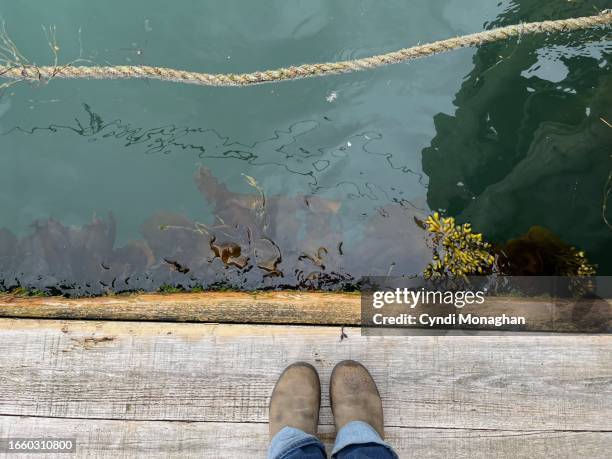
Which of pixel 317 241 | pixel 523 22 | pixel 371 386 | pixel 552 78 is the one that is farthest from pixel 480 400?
pixel 523 22

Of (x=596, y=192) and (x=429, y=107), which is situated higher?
(x=429, y=107)

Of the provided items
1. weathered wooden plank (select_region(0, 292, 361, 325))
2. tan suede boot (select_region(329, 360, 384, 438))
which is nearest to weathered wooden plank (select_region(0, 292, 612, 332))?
weathered wooden plank (select_region(0, 292, 361, 325))

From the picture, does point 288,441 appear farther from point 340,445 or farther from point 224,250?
point 224,250

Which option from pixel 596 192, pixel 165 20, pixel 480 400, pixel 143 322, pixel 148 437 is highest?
pixel 165 20

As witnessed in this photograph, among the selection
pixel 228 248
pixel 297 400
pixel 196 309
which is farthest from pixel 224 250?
pixel 297 400

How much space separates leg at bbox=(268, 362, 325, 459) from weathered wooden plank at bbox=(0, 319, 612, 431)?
2.0 inches

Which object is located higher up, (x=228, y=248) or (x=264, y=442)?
(x=228, y=248)

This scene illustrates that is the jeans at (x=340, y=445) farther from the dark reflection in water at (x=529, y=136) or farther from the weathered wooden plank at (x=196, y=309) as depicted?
the dark reflection in water at (x=529, y=136)

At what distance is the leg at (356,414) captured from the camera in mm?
1324

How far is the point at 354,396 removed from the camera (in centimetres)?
141

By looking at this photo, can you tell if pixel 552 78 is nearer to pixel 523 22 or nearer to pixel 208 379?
pixel 523 22

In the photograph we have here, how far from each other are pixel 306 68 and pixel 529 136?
3.22ft

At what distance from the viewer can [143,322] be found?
153 cm

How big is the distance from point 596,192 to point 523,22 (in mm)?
765
